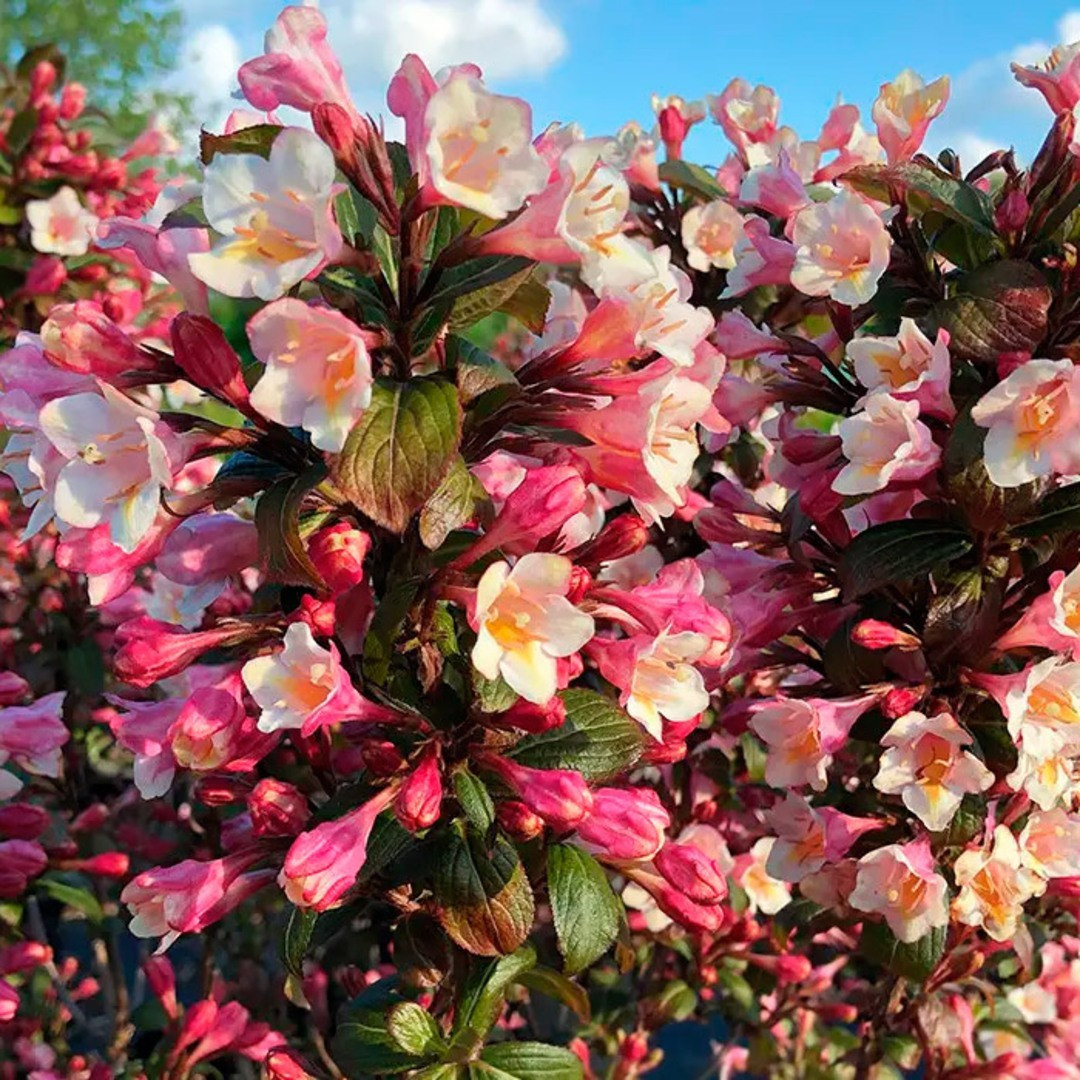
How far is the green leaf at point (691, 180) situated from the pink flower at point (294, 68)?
1.11 metres

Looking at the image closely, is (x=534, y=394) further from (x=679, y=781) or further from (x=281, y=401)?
(x=679, y=781)

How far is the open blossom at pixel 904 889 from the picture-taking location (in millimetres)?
1299

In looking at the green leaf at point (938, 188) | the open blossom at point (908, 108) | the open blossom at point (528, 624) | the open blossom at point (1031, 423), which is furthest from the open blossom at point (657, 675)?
the open blossom at point (908, 108)

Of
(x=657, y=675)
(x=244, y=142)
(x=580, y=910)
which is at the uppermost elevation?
(x=244, y=142)

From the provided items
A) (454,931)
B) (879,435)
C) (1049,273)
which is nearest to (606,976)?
(454,931)

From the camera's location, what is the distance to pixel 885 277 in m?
1.45

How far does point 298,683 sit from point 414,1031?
44 cm

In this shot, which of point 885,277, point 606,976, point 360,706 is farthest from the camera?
point 606,976

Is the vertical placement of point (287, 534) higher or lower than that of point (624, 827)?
higher

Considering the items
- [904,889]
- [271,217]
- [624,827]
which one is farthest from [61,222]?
[904,889]

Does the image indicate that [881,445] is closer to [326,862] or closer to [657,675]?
[657,675]

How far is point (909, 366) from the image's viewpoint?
1.26 metres

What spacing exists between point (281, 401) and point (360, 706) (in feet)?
0.95

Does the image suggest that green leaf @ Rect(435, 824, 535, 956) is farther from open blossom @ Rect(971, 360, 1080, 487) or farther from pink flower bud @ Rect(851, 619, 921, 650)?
open blossom @ Rect(971, 360, 1080, 487)
